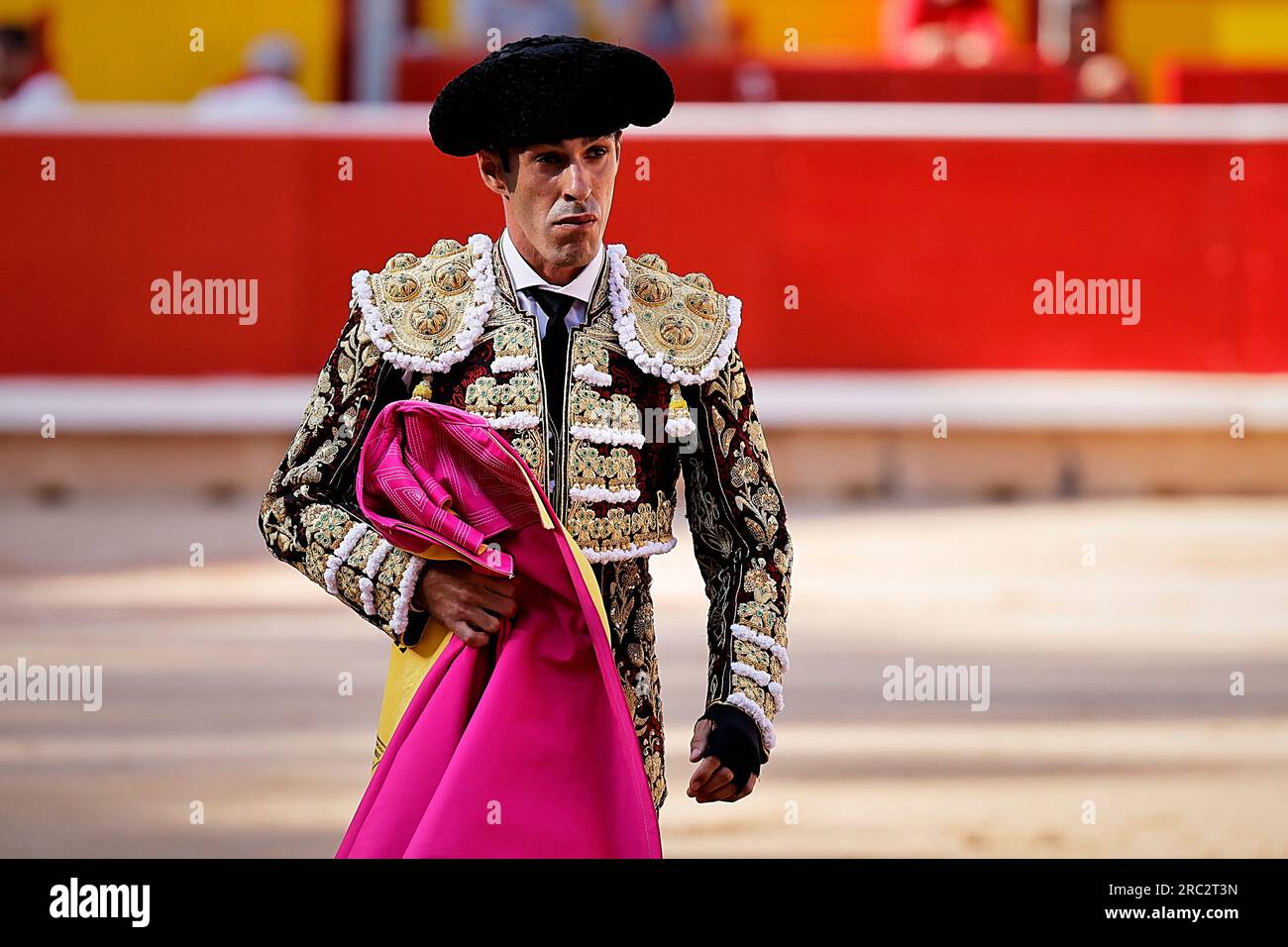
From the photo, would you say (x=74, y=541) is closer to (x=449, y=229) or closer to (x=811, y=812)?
(x=449, y=229)

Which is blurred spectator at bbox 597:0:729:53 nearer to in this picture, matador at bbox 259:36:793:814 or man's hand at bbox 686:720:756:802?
matador at bbox 259:36:793:814

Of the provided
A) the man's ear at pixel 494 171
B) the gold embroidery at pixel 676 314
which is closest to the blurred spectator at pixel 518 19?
the gold embroidery at pixel 676 314

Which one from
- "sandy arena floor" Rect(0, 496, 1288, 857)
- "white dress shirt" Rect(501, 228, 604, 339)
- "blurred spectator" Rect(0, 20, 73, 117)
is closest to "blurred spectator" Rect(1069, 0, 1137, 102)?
"sandy arena floor" Rect(0, 496, 1288, 857)

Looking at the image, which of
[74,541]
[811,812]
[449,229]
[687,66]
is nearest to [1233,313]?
[687,66]

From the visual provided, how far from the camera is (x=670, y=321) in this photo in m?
2.08

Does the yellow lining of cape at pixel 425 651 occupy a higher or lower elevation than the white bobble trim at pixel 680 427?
lower

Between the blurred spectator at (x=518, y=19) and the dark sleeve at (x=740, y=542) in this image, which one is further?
the blurred spectator at (x=518, y=19)

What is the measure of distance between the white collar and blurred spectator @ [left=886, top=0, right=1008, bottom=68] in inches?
277

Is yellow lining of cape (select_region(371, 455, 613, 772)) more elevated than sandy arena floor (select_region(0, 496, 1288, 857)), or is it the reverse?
yellow lining of cape (select_region(371, 455, 613, 772))

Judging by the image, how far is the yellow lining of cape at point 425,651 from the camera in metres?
1.91

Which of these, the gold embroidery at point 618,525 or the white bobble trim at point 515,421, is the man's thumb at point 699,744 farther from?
the white bobble trim at point 515,421

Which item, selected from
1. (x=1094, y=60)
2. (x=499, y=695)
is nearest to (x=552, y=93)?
(x=499, y=695)

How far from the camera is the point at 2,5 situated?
31.5ft

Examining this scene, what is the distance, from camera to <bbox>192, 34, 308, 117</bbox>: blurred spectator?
28.1ft
